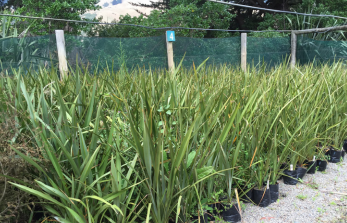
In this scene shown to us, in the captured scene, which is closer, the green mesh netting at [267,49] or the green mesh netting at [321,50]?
the green mesh netting at [321,50]

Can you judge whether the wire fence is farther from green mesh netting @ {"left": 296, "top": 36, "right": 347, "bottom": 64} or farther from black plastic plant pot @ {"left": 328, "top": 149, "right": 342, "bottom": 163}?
black plastic plant pot @ {"left": 328, "top": 149, "right": 342, "bottom": 163}

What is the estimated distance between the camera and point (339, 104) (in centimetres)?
251

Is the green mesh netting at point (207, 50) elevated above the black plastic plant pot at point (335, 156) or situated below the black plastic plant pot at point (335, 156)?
above

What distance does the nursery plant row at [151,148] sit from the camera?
1105 mm

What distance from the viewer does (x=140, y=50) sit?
5605 millimetres

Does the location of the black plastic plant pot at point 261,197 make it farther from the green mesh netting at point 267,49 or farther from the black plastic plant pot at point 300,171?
the green mesh netting at point 267,49

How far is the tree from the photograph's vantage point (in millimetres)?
8922

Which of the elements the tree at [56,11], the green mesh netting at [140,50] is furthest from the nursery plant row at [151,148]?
the tree at [56,11]

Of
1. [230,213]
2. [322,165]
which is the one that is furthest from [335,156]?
[230,213]

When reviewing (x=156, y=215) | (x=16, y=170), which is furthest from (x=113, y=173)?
(x=16, y=170)

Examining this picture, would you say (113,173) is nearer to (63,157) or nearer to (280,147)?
(63,157)

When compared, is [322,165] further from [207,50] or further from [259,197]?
[207,50]

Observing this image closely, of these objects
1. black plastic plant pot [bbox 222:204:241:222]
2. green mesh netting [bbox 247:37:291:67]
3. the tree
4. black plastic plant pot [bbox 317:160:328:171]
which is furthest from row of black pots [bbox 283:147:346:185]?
the tree

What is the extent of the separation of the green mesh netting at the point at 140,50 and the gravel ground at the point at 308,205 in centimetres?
189
